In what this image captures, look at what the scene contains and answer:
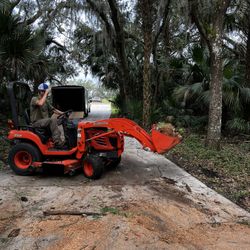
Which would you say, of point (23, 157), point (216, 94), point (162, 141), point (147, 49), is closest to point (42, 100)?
point (23, 157)

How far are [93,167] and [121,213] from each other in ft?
5.77

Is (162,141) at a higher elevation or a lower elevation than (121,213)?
higher

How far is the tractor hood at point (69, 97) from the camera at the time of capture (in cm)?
1712

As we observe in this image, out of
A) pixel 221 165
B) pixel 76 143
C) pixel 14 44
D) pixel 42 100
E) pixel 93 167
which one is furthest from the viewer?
pixel 14 44

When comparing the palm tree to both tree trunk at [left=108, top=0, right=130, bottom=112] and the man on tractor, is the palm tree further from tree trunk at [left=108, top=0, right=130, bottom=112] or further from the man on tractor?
tree trunk at [left=108, top=0, right=130, bottom=112]

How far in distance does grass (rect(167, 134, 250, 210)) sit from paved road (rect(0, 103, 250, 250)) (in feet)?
1.31

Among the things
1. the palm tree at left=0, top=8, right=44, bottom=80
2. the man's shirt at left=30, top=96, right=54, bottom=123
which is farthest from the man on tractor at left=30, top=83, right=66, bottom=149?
the palm tree at left=0, top=8, right=44, bottom=80

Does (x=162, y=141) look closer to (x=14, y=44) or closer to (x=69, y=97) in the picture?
(x=14, y=44)

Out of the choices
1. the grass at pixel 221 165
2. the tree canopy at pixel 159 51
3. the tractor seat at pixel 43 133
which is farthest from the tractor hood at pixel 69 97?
the tractor seat at pixel 43 133

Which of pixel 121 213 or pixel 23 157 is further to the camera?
pixel 23 157

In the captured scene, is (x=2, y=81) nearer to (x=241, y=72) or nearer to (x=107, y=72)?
(x=241, y=72)

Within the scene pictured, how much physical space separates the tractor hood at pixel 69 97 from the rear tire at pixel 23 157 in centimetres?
1072

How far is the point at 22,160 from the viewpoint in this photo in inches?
257

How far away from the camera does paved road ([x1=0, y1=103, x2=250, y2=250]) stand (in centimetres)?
364
